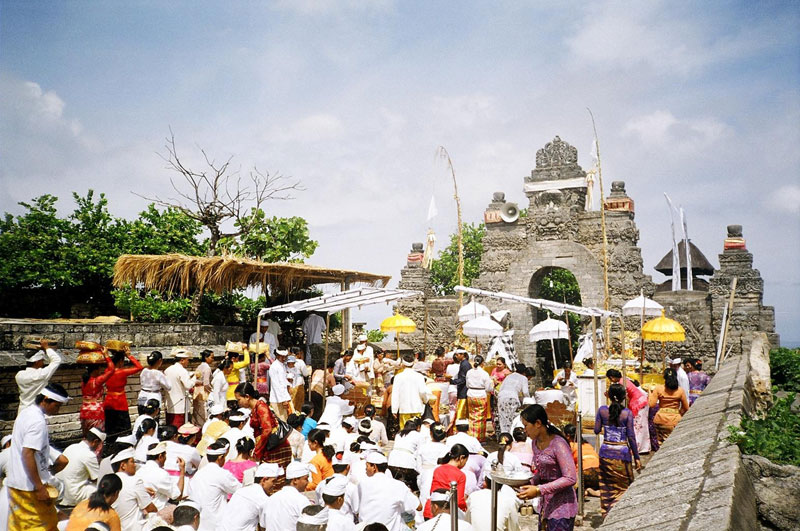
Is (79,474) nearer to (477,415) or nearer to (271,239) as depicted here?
(477,415)

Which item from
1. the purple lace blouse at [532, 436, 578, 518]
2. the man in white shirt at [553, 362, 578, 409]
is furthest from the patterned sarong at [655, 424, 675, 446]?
the purple lace blouse at [532, 436, 578, 518]

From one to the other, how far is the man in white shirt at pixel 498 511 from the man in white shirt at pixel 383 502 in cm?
60

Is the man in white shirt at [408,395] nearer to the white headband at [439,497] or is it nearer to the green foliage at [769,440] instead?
the white headband at [439,497]

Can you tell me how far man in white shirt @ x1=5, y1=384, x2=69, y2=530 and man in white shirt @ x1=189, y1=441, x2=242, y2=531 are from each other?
3.85 feet

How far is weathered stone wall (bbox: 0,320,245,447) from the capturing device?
8.32 meters

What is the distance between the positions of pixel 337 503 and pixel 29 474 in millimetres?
2452

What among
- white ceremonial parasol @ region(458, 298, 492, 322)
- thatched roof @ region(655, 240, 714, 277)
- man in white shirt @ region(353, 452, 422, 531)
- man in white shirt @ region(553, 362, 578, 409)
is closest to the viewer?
man in white shirt @ region(353, 452, 422, 531)

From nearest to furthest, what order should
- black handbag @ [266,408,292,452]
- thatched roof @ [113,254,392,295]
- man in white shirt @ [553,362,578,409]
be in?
black handbag @ [266,408,292,452] → man in white shirt @ [553,362,578,409] → thatched roof @ [113,254,392,295]

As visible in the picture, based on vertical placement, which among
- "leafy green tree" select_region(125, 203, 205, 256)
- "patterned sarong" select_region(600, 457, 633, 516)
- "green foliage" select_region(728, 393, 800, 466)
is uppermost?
"leafy green tree" select_region(125, 203, 205, 256)

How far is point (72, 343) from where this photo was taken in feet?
32.2

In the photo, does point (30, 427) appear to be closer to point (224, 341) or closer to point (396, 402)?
point (396, 402)

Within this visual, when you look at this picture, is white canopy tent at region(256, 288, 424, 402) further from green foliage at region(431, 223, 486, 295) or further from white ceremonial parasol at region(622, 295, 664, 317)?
green foliage at region(431, 223, 486, 295)

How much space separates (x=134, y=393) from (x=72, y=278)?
27.4 feet

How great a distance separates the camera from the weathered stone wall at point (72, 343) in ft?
27.3
